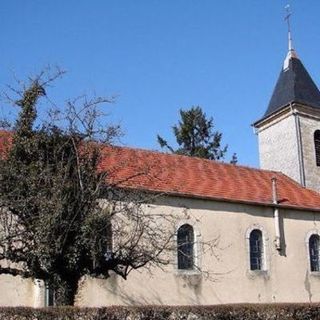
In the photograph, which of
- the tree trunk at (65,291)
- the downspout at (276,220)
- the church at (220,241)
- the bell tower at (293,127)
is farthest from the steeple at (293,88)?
the tree trunk at (65,291)

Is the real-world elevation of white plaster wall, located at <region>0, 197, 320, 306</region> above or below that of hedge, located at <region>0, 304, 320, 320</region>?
above

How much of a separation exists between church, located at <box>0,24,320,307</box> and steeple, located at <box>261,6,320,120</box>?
4496 millimetres

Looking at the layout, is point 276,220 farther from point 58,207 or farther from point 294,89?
point 58,207

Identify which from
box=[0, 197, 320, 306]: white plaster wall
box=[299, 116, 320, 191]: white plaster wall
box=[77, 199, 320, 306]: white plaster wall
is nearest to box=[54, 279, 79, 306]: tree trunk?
box=[0, 197, 320, 306]: white plaster wall

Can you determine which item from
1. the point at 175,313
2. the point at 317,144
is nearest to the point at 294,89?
the point at 317,144

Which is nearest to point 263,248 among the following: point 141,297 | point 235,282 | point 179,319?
point 235,282

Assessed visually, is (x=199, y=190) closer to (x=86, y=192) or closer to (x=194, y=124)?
(x=86, y=192)

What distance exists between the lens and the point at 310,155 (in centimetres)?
2784

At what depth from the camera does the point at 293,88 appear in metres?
29.2

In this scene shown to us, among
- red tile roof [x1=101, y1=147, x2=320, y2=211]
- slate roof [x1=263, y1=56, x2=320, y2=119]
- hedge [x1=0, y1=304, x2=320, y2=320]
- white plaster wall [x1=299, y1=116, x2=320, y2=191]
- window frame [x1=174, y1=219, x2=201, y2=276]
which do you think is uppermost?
slate roof [x1=263, y1=56, x2=320, y2=119]

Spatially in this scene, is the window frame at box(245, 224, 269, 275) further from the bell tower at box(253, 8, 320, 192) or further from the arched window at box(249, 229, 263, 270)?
the bell tower at box(253, 8, 320, 192)

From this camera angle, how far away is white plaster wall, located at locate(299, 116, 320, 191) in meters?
27.2

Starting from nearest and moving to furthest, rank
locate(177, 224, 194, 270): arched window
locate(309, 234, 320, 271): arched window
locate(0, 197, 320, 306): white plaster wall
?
locate(0, 197, 320, 306): white plaster wall, locate(177, 224, 194, 270): arched window, locate(309, 234, 320, 271): arched window

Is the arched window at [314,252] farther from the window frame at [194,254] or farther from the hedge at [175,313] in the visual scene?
the hedge at [175,313]
